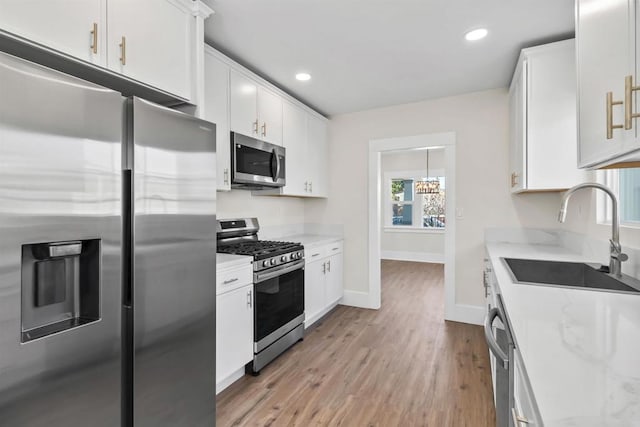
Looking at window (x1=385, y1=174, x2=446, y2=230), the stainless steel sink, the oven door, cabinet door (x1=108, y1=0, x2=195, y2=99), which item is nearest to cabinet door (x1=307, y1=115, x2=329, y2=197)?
the oven door

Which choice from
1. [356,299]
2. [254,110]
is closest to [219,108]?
[254,110]

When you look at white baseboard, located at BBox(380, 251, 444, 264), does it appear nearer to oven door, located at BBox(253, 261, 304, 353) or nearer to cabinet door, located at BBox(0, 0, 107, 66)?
oven door, located at BBox(253, 261, 304, 353)

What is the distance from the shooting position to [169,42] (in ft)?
5.70

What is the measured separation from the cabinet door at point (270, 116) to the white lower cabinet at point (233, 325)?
51.4 inches

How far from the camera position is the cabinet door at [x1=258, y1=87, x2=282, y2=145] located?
9.46ft

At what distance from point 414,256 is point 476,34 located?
230 inches

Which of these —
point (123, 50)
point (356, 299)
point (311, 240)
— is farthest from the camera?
point (356, 299)

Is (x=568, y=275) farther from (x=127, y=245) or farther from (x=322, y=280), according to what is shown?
(x=127, y=245)

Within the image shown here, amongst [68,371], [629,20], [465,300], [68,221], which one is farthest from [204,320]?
[465,300]

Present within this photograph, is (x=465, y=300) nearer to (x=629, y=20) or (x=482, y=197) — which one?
(x=482, y=197)

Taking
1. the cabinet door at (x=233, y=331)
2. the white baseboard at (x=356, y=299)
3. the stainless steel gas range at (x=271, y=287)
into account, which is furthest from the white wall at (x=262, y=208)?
the white baseboard at (x=356, y=299)

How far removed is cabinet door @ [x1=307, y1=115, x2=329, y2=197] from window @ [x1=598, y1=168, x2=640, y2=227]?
8.63ft

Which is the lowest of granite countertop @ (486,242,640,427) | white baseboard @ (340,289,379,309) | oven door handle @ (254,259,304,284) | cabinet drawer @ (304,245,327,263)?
white baseboard @ (340,289,379,309)

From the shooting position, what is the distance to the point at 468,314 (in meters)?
3.53
